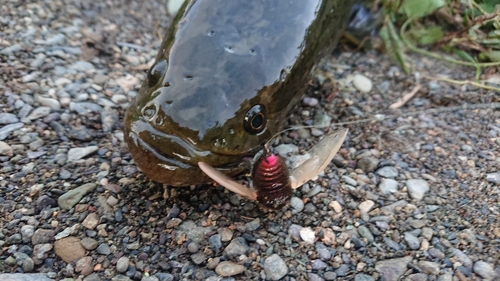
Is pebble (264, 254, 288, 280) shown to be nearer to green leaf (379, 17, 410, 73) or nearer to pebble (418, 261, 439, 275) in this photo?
pebble (418, 261, 439, 275)

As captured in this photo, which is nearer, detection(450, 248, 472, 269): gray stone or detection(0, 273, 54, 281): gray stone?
detection(0, 273, 54, 281): gray stone

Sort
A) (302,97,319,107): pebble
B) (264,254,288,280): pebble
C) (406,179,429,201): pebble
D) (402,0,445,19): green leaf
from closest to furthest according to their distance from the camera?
(264,254,288,280): pebble
(406,179,429,201): pebble
(302,97,319,107): pebble
(402,0,445,19): green leaf

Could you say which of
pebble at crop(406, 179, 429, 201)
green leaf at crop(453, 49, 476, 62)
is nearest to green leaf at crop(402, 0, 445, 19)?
green leaf at crop(453, 49, 476, 62)

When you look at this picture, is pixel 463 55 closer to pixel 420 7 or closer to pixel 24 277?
pixel 420 7

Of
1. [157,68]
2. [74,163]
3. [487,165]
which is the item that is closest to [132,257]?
[74,163]

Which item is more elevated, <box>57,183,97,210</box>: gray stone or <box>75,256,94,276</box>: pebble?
<box>57,183,97,210</box>: gray stone

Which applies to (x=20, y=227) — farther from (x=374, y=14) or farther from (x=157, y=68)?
(x=374, y=14)

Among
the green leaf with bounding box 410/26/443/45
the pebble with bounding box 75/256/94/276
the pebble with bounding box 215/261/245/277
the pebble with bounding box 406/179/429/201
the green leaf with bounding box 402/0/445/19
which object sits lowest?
the pebble with bounding box 406/179/429/201

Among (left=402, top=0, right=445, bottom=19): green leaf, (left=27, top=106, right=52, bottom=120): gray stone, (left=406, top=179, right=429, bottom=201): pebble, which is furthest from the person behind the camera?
(left=402, top=0, right=445, bottom=19): green leaf
